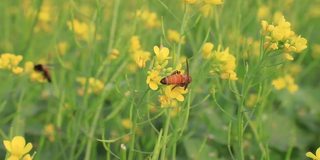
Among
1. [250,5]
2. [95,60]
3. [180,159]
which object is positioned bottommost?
[180,159]

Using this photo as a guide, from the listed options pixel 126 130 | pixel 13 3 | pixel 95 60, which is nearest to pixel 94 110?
pixel 95 60

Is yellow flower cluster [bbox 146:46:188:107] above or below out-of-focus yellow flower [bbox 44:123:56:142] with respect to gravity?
above

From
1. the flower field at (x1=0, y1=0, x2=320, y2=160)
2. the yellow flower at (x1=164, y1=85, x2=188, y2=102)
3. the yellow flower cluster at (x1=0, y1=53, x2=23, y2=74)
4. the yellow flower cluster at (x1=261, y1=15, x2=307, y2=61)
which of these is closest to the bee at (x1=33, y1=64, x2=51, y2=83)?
the flower field at (x1=0, y1=0, x2=320, y2=160)

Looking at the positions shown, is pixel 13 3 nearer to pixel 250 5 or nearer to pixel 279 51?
pixel 250 5

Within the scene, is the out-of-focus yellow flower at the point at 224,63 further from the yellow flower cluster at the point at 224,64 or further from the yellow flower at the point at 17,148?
the yellow flower at the point at 17,148

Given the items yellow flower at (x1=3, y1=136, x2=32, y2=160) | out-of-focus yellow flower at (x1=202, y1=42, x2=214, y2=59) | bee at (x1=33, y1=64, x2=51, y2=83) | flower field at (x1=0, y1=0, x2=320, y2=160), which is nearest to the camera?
yellow flower at (x1=3, y1=136, x2=32, y2=160)

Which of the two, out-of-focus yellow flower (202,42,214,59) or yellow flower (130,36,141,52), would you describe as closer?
out-of-focus yellow flower (202,42,214,59)

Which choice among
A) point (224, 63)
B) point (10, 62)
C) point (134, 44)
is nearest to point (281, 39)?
point (224, 63)

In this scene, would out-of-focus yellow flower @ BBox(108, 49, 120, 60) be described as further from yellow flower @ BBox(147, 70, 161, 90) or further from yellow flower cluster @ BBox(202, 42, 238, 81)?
yellow flower @ BBox(147, 70, 161, 90)

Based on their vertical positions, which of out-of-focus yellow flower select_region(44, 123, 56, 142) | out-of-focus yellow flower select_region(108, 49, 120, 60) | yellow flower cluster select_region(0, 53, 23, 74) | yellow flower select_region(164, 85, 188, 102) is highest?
out-of-focus yellow flower select_region(108, 49, 120, 60)
